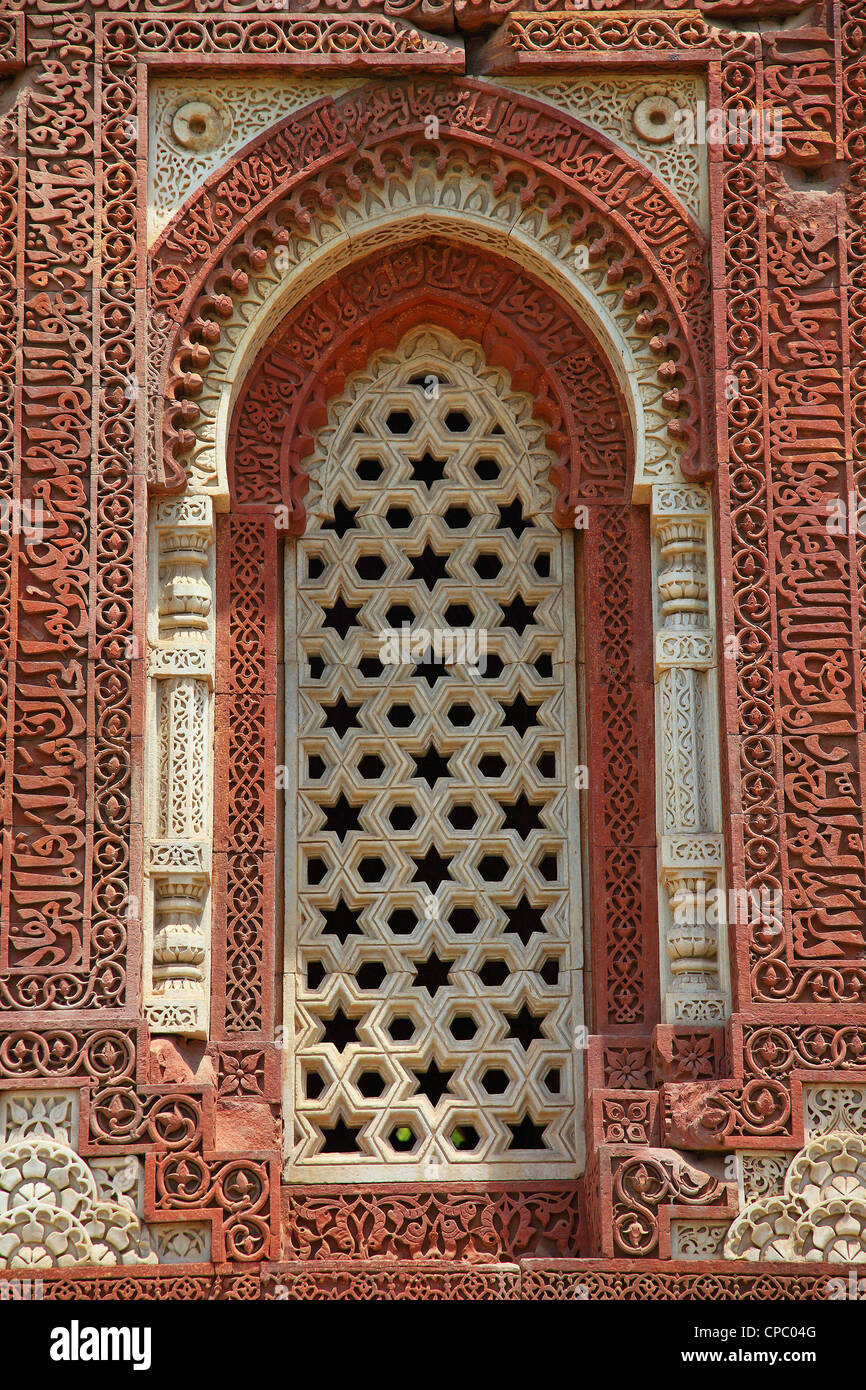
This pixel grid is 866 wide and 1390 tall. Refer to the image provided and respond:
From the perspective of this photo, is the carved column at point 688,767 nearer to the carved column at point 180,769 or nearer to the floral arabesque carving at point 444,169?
the floral arabesque carving at point 444,169

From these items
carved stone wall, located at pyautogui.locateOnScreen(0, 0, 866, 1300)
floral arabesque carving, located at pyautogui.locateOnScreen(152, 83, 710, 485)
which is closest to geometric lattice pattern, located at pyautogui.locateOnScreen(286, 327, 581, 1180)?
carved stone wall, located at pyautogui.locateOnScreen(0, 0, 866, 1300)

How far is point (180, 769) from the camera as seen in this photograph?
9461 mm

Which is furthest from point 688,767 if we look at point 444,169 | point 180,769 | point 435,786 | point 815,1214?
point 444,169

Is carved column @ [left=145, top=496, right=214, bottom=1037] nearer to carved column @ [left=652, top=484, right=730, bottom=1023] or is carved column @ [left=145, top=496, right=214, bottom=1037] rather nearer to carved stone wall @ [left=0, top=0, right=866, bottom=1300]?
carved stone wall @ [left=0, top=0, right=866, bottom=1300]

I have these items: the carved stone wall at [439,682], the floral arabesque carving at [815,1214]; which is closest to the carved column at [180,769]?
the carved stone wall at [439,682]

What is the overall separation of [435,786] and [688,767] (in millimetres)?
1058

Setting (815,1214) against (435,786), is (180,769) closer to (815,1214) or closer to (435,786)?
(435,786)

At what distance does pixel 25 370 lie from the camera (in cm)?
962

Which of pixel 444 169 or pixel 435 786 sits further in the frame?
pixel 444 169

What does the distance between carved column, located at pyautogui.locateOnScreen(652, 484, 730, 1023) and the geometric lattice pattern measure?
457mm

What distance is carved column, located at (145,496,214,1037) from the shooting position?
30.3 feet

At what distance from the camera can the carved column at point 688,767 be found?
9.27 meters

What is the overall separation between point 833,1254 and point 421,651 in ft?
9.72
